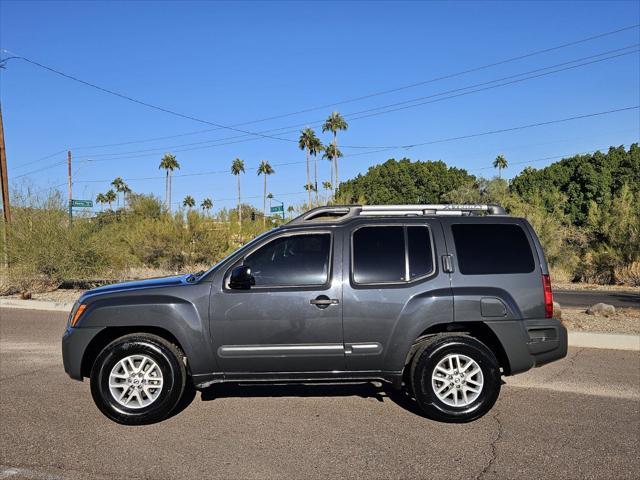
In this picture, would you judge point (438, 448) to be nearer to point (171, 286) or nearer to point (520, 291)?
point (520, 291)

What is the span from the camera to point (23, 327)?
A: 11531mm

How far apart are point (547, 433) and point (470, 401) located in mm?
706

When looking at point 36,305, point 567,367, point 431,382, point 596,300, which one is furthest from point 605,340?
point 36,305

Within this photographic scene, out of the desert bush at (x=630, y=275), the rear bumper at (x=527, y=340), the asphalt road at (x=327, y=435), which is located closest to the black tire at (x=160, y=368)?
the asphalt road at (x=327, y=435)

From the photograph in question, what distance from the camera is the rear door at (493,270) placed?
530 centimetres

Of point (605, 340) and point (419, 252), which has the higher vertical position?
point (419, 252)

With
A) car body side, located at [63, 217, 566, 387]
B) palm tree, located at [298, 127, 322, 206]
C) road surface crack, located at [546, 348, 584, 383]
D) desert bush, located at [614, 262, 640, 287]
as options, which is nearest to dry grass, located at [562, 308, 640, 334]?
road surface crack, located at [546, 348, 584, 383]

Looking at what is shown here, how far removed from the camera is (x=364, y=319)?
5219 millimetres

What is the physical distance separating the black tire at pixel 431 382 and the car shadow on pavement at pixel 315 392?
24.9 inches

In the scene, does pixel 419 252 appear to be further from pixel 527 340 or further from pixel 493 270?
pixel 527 340

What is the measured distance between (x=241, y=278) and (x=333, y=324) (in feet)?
3.18

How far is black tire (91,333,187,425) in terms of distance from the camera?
5.20 m

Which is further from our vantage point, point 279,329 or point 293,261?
point 293,261

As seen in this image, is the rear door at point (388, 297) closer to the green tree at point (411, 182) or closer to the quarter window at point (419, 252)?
the quarter window at point (419, 252)
